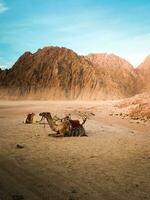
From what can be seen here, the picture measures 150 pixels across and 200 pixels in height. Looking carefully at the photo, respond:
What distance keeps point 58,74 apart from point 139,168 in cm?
8691

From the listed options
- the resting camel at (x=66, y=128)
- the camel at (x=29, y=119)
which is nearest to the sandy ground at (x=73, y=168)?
the resting camel at (x=66, y=128)

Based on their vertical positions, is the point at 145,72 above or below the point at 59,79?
above

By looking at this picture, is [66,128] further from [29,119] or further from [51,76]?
[51,76]

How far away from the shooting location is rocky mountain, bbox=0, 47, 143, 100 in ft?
315

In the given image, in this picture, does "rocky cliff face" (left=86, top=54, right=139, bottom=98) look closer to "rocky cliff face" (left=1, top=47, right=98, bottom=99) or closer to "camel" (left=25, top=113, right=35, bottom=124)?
"rocky cliff face" (left=1, top=47, right=98, bottom=99)

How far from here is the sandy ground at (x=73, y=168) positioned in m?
8.45

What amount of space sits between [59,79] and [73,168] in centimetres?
8662

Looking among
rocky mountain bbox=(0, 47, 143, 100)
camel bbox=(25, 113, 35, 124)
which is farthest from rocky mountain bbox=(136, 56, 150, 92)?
camel bbox=(25, 113, 35, 124)

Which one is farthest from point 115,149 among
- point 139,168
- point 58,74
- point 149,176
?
point 58,74

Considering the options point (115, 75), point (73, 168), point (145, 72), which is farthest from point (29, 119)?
point (145, 72)

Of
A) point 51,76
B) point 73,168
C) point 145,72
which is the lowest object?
point 73,168

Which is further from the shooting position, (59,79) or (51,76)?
(51,76)

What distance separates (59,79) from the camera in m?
97.1

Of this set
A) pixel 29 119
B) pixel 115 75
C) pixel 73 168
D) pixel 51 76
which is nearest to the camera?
pixel 73 168
